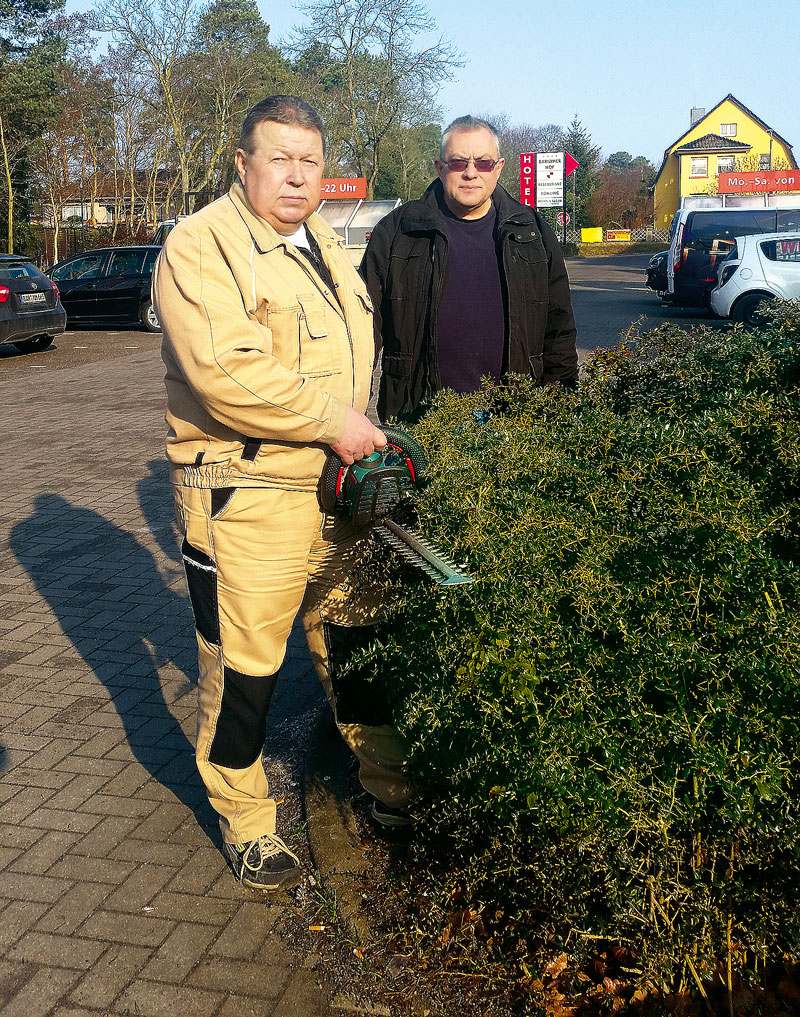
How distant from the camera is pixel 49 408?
42.3 ft

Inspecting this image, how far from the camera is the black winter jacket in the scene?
415 centimetres

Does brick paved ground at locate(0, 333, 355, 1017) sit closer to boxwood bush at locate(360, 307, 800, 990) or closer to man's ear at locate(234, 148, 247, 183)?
boxwood bush at locate(360, 307, 800, 990)

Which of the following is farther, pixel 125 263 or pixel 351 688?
pixel 125 263

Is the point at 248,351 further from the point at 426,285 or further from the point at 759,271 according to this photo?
the point at 759,271

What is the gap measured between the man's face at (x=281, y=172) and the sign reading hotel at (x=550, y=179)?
2640 centimetres

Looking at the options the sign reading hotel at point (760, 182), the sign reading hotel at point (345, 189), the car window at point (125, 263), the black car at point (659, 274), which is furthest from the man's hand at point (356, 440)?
the sign reading hotel at point (760, 182)

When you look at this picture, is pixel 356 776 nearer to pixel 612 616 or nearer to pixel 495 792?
pixel 495 792

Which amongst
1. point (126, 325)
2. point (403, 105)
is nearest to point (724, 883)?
point (126, 325)

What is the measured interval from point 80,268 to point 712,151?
58.2m

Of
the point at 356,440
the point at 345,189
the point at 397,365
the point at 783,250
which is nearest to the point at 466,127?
the point at 397,365

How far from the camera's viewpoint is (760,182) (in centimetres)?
4666

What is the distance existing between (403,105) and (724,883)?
170 feet

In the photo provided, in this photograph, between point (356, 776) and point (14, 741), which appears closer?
point (356, 776)

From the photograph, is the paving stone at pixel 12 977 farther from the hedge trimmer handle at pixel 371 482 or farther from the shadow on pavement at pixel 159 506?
the shadow on pavement at pixel 159 506
